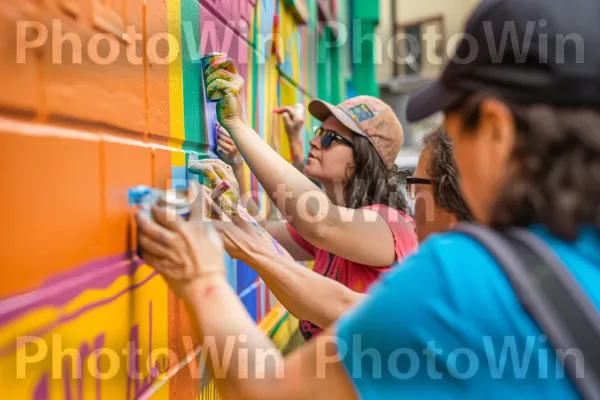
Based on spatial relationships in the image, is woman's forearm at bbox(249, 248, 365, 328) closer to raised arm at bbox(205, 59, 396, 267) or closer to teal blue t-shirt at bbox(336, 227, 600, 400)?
raised arm at bbox(205, 59, 396, 267)

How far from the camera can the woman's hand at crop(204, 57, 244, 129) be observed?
2.03 m

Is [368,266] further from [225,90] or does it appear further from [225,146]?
[225,90]

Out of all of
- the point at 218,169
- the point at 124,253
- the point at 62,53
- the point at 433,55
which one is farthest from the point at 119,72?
the point at 433,55

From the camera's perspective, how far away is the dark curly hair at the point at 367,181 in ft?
8.67

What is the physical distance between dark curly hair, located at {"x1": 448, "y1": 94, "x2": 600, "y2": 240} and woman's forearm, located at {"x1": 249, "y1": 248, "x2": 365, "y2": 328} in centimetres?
88

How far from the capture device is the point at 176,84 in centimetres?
196

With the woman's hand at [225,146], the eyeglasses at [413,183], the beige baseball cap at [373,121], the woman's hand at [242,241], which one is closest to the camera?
the woman's hand at [242,241]

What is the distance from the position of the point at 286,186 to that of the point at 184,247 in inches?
31.3

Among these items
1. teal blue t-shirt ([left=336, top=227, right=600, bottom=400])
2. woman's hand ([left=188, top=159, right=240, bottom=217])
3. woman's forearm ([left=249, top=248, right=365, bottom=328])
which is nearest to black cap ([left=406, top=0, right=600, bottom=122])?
teal blue t-shirt ([left=336, top=227, right=600, bottom=400])

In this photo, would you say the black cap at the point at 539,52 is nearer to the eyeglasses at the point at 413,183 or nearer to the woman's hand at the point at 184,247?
the woman's hand at the point at 184,247

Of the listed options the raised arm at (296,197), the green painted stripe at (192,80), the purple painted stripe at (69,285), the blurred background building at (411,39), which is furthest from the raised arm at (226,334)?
the blurred background building at (411,39)

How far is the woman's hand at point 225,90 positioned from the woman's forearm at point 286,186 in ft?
0.11

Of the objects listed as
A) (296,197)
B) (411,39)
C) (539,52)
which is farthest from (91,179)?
(411,39)

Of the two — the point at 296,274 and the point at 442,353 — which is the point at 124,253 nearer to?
the point at 296,274
